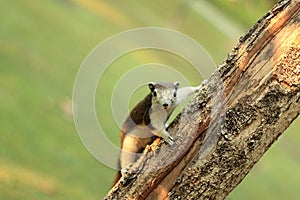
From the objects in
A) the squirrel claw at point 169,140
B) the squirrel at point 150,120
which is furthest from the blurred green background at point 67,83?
the squirrel claw at point 169,140

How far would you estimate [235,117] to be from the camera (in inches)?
46.5

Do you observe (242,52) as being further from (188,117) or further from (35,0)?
(35,0)

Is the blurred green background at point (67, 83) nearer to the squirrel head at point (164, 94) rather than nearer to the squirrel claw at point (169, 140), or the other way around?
the squirrel head at point (164, 94)

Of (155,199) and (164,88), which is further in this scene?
(164,88)

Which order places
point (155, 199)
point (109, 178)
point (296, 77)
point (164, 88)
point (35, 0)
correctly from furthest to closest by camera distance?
point (35, 0) → point (109, 178) → point (164, 88) → point (155, 199) → point (296, 77)

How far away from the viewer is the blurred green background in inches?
120

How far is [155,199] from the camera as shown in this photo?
4.13 ft

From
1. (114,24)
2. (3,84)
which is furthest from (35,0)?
(3,84)

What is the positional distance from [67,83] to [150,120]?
270 centimetres

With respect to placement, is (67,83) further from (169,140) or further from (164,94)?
(169,140)

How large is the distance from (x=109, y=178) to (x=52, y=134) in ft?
1.22

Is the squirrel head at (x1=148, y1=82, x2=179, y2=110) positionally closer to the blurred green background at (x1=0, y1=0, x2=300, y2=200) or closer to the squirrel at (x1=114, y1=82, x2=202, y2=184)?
the squirrel at (x1=114, y1=82, x2=202, y2=184)

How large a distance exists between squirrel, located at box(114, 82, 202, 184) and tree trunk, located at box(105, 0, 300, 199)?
0.17 feet

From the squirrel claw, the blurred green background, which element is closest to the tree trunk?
the squirrel claw
